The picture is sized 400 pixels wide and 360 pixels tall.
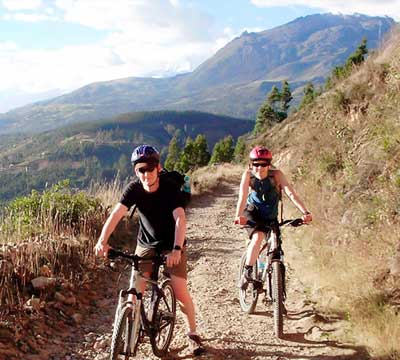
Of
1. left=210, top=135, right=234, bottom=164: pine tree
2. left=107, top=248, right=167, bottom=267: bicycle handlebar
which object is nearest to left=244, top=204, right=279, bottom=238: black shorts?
left=107, top=248, right=167, bottom=267: bicycle handlebar

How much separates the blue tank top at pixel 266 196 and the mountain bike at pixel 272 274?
17 centimetres

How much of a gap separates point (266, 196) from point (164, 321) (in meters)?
1.89

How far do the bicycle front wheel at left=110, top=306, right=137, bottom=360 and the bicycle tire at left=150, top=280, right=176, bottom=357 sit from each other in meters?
0.43

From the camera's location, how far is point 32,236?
6.95m

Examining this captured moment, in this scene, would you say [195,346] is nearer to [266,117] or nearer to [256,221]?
[256,221]

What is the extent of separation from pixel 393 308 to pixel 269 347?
1.41 meters

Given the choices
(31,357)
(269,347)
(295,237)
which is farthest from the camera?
(295,237)

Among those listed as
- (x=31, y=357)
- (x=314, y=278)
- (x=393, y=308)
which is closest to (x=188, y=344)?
(x=31, y=357)

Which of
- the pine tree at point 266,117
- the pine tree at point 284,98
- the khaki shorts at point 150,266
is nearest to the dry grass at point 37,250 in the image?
the khaki shorts at point 150,266

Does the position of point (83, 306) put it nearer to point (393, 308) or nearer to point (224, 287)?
point (224, 287)

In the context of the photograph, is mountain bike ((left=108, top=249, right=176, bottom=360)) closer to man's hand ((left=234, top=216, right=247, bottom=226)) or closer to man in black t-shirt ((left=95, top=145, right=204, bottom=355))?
man in black t-shirt ((left=95, top=145, right=204, bottom=355))

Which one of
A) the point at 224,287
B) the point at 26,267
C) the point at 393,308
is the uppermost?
the point at 26,267

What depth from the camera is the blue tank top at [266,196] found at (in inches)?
217

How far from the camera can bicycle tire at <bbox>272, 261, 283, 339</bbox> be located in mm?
5234
